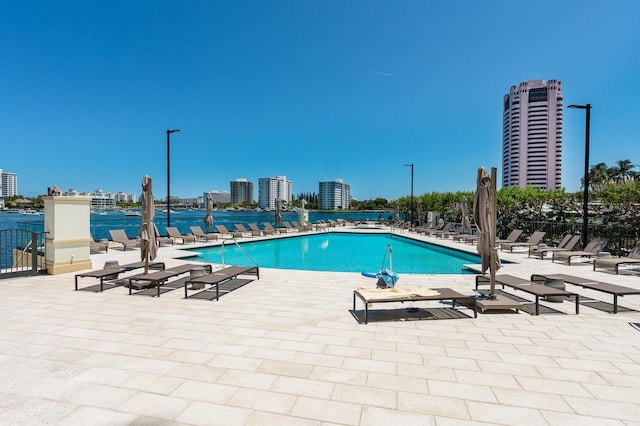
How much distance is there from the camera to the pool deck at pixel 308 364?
2545mm

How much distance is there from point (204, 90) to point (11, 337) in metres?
23.6

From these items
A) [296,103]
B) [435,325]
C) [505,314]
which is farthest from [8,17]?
[296,103]

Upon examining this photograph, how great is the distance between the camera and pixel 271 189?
118375 millimetres

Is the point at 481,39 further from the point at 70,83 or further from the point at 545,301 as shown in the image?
the point at 70,83

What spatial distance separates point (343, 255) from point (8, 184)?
16308cm

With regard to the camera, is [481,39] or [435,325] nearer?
[435,325]

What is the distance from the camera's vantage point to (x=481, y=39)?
13164mm

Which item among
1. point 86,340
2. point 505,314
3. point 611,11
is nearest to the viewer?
point 86,340

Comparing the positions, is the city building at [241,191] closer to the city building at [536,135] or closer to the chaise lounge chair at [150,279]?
the city building at [536,135]

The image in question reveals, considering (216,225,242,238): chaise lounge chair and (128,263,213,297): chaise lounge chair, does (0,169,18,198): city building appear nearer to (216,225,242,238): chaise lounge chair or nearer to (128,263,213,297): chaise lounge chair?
(216,225,242,238): chaise lounge chair

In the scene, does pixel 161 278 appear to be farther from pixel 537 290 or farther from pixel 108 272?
pixel 537 290

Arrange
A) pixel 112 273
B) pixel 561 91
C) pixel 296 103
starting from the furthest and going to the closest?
1. pixel 561 91
2. pixel 296 103
3. pixel 112 273

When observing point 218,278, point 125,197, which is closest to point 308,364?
point 218,278

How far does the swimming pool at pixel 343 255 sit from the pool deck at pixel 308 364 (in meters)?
6.22
